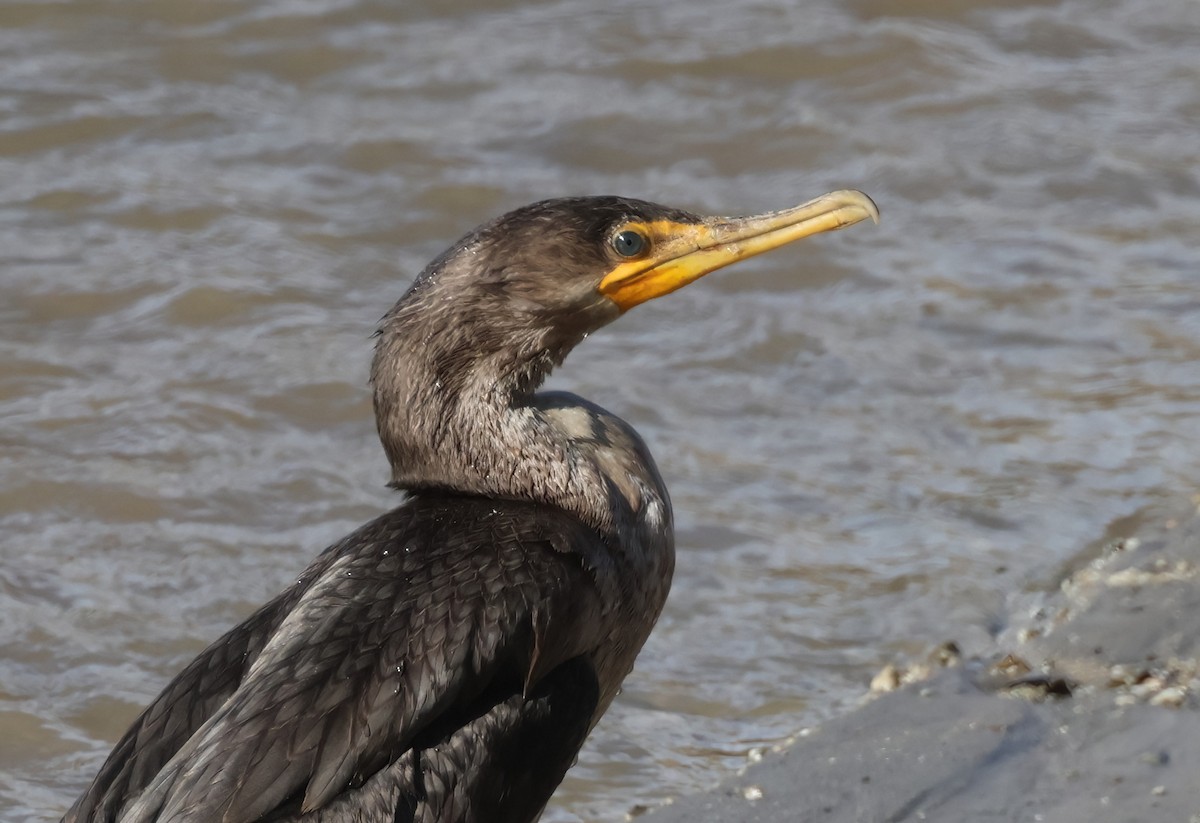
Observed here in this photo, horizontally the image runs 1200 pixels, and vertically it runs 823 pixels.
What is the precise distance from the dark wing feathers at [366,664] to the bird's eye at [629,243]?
756mm

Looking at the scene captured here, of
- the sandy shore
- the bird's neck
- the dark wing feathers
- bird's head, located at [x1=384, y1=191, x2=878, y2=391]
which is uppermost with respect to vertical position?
bird's head, located at [x1=384, y1=191, x2=878, y2=391]

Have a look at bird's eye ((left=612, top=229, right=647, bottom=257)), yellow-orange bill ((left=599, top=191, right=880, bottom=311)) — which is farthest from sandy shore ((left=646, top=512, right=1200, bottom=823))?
bird's eye ((left=612, top=229, right=647, bottom=257))

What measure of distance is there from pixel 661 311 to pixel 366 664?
16.0 ft

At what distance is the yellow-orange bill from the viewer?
16.5 ft

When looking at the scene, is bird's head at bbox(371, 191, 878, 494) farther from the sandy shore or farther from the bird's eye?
the sandy shore

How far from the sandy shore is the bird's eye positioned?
62.3 inches

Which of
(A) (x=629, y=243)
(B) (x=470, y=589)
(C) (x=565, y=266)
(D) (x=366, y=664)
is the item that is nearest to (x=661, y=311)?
(A) (x=629, y=243)

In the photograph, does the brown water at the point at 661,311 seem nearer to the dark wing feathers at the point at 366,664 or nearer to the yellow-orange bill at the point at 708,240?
the dark wing feathers at the point at 366,664

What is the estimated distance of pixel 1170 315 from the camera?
8.31m

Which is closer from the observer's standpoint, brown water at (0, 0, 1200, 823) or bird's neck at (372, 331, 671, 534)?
A: bird's neck at (372, 331, 671, 534)

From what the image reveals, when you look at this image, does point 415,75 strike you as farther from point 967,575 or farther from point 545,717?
point 545,717

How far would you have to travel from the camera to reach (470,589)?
170 inches

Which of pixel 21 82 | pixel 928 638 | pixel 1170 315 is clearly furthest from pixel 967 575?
pixel 21 82

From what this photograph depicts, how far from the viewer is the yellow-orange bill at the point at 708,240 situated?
5.02 m
